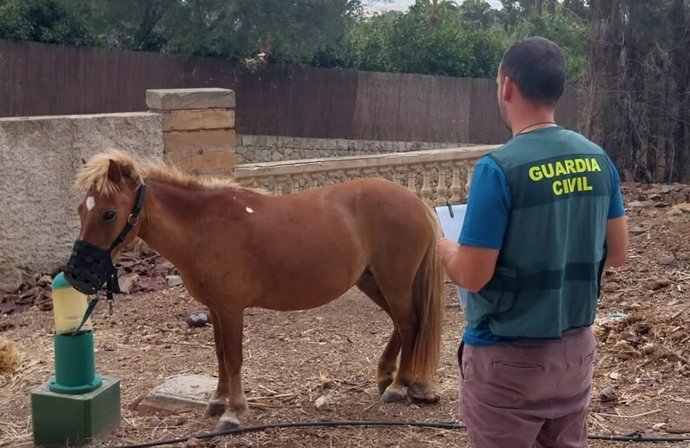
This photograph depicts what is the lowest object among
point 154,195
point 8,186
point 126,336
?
point 126,336

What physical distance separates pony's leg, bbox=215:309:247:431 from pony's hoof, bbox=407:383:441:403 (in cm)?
102

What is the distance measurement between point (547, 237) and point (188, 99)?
7329 millimetres

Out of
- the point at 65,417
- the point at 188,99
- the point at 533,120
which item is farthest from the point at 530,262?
the point at 188,99

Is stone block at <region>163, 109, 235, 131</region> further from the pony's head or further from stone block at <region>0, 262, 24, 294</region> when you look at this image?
the pony's head

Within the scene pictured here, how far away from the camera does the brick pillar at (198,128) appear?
9.44 metres

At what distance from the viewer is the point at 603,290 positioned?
7.98 meters

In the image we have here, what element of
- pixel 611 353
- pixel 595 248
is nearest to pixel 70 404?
pixel 595 248

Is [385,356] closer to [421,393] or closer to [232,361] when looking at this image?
[421,393]

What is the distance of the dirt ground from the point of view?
477 centimetres

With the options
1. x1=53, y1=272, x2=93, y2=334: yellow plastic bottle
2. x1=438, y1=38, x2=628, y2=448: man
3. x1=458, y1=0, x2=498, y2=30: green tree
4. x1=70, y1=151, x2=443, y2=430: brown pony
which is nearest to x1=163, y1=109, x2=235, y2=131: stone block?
x1=70, y1=151, x2=443, y2=430: brown pony

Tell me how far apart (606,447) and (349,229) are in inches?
71.2

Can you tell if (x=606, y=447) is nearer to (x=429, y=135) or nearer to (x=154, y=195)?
(x=154, y=195)

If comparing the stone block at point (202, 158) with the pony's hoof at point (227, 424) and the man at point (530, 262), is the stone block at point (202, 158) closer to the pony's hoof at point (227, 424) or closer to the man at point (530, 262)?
the pony's hoof at point (227, 424)

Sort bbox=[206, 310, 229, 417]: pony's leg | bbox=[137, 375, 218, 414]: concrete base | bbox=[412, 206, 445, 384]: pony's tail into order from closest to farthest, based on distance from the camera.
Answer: bbox=[206, 310, 229, 417]: pony's leg, bbox=[412, 206, 445, 384]: pony's tail, bbox=[137, 375, 218, 414]: concrete base
